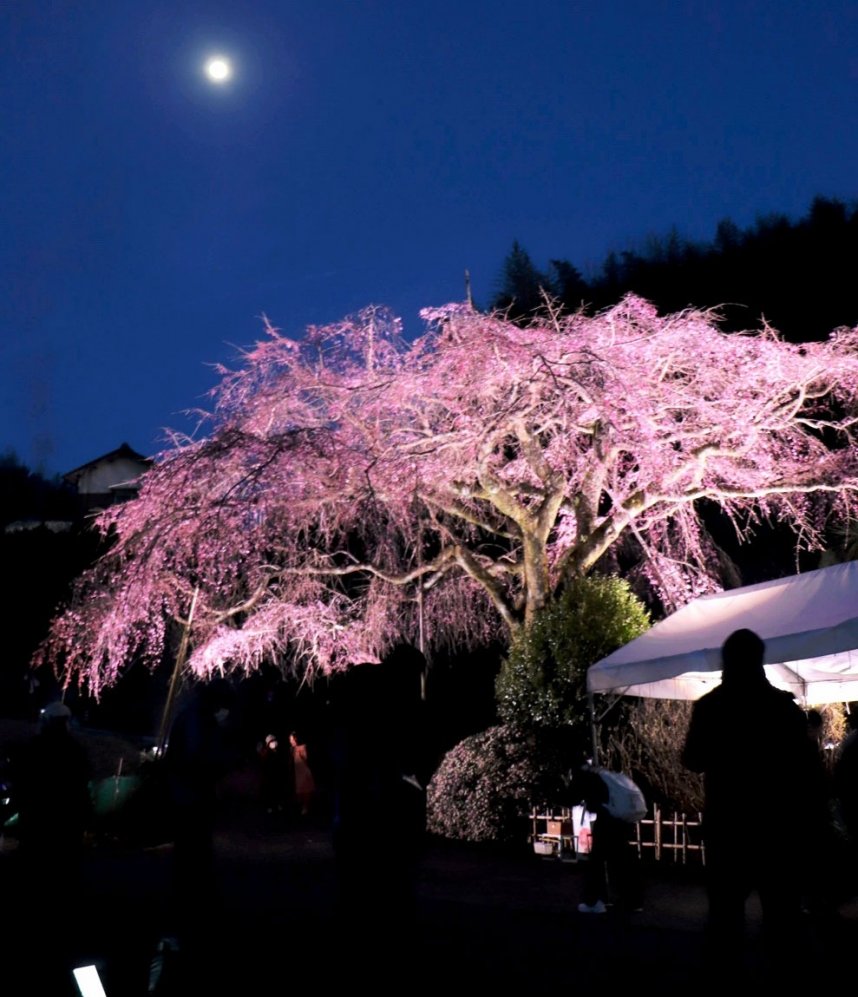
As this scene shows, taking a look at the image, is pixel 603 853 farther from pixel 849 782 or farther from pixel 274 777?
pixel 274 777

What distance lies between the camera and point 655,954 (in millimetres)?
7133

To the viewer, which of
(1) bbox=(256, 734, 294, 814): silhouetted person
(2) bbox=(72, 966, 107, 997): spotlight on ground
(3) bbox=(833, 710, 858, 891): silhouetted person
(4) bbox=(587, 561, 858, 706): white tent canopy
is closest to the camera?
(2) bbox=(72, 966, 107, 997): spotlight on ground

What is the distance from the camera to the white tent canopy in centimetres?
901

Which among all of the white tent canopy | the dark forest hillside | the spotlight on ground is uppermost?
the dark forest hillside

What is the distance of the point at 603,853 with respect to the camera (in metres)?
9.05

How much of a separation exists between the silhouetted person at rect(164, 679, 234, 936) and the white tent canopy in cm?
486

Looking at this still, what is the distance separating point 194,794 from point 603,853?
413cm

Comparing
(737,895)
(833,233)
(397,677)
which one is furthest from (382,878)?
(833,233)

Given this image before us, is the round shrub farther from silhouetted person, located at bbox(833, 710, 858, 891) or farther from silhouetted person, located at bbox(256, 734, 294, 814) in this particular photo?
silhouetted person, located at bbox(833, 710, 858, 891)

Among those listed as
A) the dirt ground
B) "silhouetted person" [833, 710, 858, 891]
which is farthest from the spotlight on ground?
"silhouetted person" [833, 710, 858, 891]

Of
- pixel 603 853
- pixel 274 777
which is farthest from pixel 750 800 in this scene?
pixel 274 777

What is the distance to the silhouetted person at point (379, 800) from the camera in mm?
4445

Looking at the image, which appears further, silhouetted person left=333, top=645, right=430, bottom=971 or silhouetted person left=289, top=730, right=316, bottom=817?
silhouetted person left=289, top=730, right=316, bottom=817

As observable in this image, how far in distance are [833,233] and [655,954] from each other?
28767 millimetres
